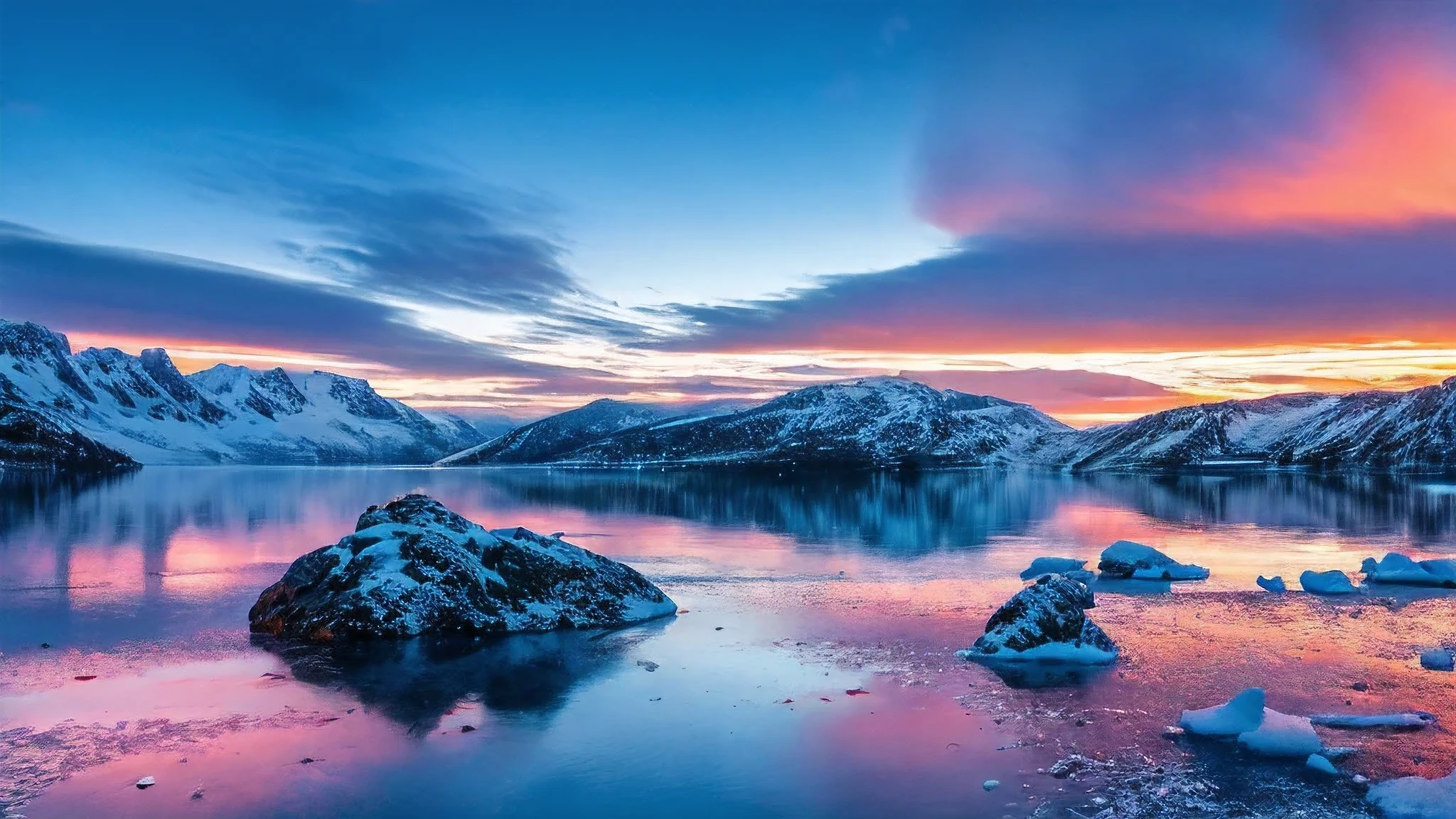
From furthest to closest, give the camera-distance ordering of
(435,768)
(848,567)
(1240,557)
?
(1240,557), (848,567), (435,768)

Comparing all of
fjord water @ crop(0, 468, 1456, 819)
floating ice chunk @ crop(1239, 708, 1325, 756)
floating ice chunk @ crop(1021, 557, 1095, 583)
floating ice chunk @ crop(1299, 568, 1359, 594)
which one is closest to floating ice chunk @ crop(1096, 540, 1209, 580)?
fjord water @ crop(0, 468, 1456, 819)

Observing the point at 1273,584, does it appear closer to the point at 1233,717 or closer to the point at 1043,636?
the point at 1043,636

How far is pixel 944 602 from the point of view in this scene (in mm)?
35312

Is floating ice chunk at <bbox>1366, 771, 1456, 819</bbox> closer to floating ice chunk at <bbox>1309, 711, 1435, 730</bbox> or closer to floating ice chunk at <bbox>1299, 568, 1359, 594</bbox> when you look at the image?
floating ice chunk at <bbox>1309, 711, 1435, 730</bbox>

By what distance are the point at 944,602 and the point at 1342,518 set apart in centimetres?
6725

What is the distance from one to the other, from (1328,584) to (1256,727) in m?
23.5

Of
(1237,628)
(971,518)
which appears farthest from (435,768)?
(971,518)

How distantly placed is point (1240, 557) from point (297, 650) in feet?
158

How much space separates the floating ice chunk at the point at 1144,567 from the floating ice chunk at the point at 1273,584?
3092 mm

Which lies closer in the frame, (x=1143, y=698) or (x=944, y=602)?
(x=1143, y=698)

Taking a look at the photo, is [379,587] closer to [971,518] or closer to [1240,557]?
[1240,557]

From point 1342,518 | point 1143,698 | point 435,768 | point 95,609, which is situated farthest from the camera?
point 1342,518

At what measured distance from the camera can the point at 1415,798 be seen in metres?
15.3

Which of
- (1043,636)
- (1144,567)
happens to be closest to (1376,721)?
(1043,636)
